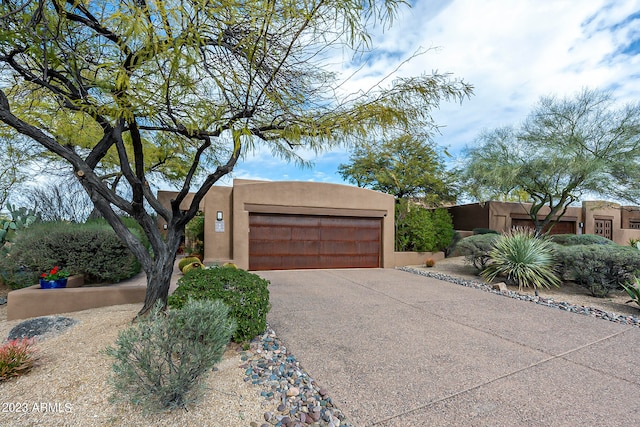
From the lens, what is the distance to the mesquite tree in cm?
294

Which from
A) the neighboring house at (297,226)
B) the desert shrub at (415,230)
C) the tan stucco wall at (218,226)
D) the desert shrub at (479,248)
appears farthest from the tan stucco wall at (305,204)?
the desert shrub at (479,248)

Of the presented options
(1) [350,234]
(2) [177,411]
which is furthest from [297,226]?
(2) [177,411]

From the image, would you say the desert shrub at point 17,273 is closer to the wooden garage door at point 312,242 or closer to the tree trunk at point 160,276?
the tree trunk at point 160,276

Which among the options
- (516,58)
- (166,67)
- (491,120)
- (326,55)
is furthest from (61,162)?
(491,120)

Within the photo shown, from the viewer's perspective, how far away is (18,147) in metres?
9.70

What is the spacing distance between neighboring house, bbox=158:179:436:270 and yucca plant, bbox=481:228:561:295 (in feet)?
13.3

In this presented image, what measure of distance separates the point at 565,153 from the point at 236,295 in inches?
549

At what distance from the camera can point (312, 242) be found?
10.9m

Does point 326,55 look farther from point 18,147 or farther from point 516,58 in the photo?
point 18,147

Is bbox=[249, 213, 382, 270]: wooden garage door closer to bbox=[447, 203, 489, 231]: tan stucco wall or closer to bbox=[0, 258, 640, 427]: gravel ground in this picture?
bbox=[0, 258, 640, 427]: gravel ground

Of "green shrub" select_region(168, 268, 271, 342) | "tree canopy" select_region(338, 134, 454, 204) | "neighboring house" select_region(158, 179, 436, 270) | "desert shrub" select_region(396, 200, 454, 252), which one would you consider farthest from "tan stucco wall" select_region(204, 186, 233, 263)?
"tree canopy" select_region(338, 134, 454, 204)

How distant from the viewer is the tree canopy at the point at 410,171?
1557 cm

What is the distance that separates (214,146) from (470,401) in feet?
18.4

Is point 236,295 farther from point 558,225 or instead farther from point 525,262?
point 558,225
